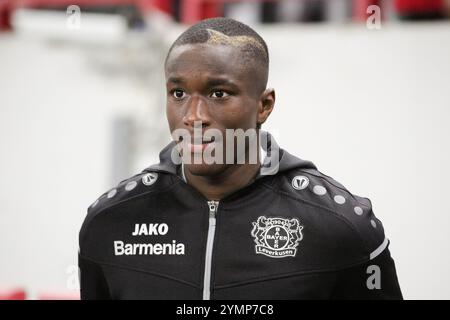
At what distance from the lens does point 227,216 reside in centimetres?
185

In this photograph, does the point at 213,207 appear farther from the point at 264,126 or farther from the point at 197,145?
the point at 264,126

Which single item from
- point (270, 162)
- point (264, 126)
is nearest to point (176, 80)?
point (270, 162)

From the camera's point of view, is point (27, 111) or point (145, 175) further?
point (27, 111)

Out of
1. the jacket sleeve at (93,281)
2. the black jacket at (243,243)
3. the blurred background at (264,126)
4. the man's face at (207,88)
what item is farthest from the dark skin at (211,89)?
the blurred background at (264,126)

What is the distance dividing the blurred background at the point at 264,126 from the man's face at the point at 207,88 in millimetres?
2277

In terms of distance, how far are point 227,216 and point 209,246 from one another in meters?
0.09

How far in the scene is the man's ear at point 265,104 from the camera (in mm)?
1846

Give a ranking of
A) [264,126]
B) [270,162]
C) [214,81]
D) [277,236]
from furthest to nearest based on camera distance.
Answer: [264,126] → [270,162] → [277,236] → [214,81]

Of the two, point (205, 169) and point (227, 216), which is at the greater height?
point (205, 169)

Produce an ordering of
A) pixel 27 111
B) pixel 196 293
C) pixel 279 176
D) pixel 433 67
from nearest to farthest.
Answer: pixel 196 293 < pixel 279 176 < pixel 433 67 < pixel 27 111
